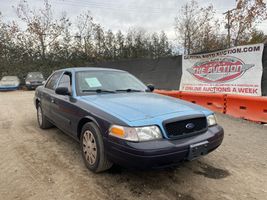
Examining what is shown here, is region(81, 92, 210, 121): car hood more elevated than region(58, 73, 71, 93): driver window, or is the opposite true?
region(58, 73, 71, 93): driver window

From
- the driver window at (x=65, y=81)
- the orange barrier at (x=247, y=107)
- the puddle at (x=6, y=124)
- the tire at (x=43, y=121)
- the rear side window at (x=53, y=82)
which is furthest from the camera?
the puddle at (x=6, y=124)

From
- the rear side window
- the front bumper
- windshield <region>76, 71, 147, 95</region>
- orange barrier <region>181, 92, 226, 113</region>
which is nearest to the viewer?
the front bumper

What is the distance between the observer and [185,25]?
28016mm

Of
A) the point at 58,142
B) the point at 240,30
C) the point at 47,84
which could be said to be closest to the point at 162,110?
the point at 58,142

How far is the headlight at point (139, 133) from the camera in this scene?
295 cm

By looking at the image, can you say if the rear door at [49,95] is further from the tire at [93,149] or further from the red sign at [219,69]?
the red sign at [219,69]

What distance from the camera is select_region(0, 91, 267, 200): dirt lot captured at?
305cm

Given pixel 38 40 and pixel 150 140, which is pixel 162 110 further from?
pixel 38 40

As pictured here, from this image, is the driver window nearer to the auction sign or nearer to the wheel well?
the wheel well

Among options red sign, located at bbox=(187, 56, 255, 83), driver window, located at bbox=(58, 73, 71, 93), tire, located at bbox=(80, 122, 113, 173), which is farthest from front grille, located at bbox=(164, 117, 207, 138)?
red sign, located at bbox=(187, 56, 255, 83)

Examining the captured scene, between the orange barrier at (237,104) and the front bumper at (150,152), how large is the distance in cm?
410

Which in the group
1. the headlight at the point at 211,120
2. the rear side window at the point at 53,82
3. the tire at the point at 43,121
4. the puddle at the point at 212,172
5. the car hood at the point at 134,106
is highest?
the rear side window at the point at 53,82

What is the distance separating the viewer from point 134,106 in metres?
3.44

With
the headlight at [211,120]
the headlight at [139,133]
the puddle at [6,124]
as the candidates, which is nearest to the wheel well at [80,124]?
the headlight at [139,133]
